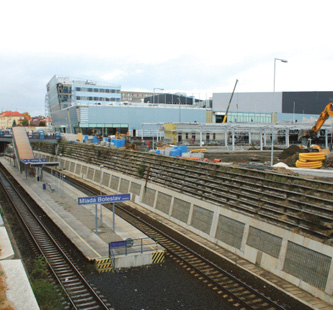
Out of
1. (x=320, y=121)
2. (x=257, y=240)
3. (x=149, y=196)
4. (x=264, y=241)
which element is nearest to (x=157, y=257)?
(x=257, y=240)

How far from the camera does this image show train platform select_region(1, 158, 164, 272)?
51.9 ft

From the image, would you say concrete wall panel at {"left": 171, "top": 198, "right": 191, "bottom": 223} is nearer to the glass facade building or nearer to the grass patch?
the grass patch

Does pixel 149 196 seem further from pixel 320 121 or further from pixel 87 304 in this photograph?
pixel 320 121

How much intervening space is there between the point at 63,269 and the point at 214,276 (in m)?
7.03

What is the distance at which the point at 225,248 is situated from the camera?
18344 mm

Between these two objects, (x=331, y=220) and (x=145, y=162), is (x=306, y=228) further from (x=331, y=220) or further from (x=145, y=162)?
(x=145, y=162)

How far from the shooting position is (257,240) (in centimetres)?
1645

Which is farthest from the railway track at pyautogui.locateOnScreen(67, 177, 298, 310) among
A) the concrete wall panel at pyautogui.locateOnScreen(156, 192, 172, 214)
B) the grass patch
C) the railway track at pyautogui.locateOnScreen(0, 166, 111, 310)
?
the grass patch

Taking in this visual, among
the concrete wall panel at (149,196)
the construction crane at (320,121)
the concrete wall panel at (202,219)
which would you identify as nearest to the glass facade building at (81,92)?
the construction crane at (320,121)

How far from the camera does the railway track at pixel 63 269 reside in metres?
12.4

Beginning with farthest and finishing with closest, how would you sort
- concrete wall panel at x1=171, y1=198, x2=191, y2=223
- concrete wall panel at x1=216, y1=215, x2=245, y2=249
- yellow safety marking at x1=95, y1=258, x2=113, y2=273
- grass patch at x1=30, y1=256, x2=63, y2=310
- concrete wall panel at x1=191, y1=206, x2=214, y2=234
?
concrete wall panel at x1=171, y1=198, x2=191, y2=223
concrete wall panel at x1=191, y1=206, x2=214, y2=234
concrete wall panel at x1=216, y1=215, x2=245, y2=249
yellow safety marking at x1=95, y1=258, x2=113, y2=273
grass patch at x1=30, y1=256, x2=63, y2=310

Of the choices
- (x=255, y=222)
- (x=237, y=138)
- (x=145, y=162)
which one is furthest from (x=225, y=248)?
(x=237, y=138)

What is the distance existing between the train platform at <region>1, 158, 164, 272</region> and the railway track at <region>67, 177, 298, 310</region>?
96 cm

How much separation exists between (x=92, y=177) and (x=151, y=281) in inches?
1172
